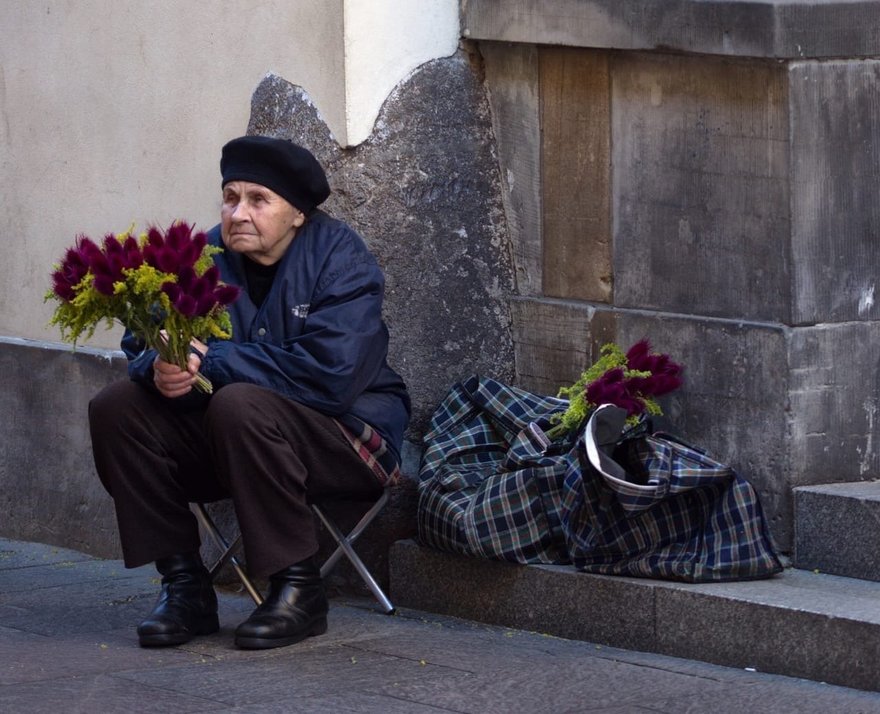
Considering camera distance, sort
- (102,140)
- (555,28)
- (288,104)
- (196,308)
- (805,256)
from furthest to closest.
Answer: (102,140)
(288,104)
(555,28)
(805,256)
(196,308)

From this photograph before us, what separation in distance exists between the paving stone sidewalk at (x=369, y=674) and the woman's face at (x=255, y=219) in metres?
1.11

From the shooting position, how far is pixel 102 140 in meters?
6.45

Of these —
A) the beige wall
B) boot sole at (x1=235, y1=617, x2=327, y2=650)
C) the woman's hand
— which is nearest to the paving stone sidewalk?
boot sole at (x1=235, y1=617, x2=327, y2=650)

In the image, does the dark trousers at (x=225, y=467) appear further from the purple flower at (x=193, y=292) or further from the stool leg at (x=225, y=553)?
the purple flower at (x=193, y=292)

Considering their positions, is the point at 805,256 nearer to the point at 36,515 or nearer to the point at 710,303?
the point at 710,303

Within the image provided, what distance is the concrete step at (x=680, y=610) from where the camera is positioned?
4.23 meters

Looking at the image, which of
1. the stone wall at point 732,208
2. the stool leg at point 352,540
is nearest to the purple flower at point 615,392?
the stone wall at point 732,208

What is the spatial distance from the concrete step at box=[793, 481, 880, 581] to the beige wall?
182 cm

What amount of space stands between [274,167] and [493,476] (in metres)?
1.08

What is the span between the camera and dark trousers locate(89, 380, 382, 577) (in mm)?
4730

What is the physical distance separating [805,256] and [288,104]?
5.87ft

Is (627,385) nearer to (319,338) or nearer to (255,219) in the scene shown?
(319,338)

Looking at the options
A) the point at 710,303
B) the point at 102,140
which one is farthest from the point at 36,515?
the point at 710,303

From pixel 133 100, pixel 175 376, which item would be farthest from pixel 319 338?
pixel 133 100
